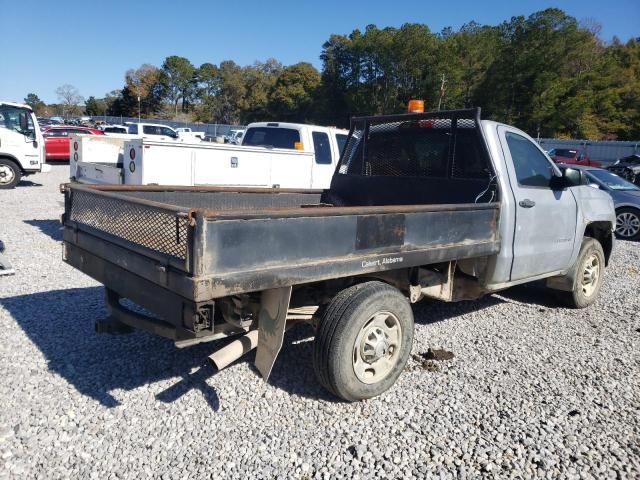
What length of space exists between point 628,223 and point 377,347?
10590 millimetres

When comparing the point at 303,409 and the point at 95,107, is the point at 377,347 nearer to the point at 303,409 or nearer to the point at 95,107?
the point at 303,409

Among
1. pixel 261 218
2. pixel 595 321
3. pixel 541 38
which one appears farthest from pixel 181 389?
pixel 541 38

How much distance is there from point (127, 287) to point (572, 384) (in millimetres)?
3456

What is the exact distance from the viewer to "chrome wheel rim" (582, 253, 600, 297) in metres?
6.15

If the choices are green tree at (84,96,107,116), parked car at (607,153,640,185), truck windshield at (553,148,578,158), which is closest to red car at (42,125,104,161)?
truck windshield at (553,148,578,158)

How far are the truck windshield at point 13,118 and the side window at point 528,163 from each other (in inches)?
549

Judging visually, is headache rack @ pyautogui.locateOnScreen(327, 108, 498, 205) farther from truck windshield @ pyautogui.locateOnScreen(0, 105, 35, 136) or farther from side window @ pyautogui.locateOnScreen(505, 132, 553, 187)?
truck windshield @ pyautogui.locateOnScreen(0, 105, 35, 136)

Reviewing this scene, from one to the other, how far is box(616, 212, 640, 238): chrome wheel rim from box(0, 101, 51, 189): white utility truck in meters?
15.2

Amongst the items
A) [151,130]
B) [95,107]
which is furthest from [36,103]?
[151,130]

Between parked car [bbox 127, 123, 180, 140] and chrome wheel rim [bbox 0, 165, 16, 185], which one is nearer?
chrome wheel rim [bbox 0, 165, 16, 185]

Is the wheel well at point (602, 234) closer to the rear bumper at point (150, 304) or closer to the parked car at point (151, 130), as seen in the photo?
the rear bumper at point (150, 304)

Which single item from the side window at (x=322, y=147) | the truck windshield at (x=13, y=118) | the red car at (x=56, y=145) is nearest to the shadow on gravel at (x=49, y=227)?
the side window at (x=322, y=147)

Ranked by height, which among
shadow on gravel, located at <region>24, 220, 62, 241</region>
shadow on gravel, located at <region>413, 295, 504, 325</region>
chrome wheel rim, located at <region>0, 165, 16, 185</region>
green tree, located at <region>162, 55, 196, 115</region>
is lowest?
shadow on gravel, located at <region>413, 295, 504, 325</region>

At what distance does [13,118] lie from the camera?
47.1 ft
